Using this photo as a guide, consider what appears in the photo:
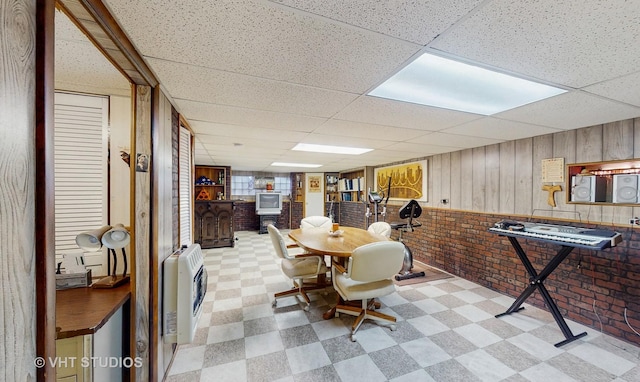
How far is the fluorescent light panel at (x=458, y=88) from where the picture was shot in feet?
4.67

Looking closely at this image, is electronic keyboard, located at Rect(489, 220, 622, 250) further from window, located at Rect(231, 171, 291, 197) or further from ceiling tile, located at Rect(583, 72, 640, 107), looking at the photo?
window, located at Rect(231, 171, 291, 197)

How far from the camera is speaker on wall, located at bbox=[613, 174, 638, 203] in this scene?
6.82ft

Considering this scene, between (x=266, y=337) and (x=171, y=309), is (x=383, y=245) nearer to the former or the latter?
(x=266, y=337)

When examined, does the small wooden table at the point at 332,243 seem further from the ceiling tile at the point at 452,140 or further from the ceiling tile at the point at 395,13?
the ceiling tile at the point at 395,13

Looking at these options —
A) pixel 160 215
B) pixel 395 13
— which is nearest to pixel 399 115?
pixel 395 13

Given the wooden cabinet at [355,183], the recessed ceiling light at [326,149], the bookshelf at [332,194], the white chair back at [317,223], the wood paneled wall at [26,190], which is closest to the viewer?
the wood paneled wall at [26,190]

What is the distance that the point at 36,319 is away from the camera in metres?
0.60

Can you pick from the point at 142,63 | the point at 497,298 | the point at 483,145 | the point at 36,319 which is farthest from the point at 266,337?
the point at 483,145

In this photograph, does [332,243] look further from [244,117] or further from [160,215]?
[160,215]

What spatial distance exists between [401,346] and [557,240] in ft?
5.56

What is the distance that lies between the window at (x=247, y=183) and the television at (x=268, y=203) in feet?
2.17

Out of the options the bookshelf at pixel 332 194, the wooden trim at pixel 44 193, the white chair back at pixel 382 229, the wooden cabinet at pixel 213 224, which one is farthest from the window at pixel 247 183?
the wooden trim at pixel 44 193

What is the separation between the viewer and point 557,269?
2.58 metres

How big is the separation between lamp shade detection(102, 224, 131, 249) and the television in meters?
5.83
